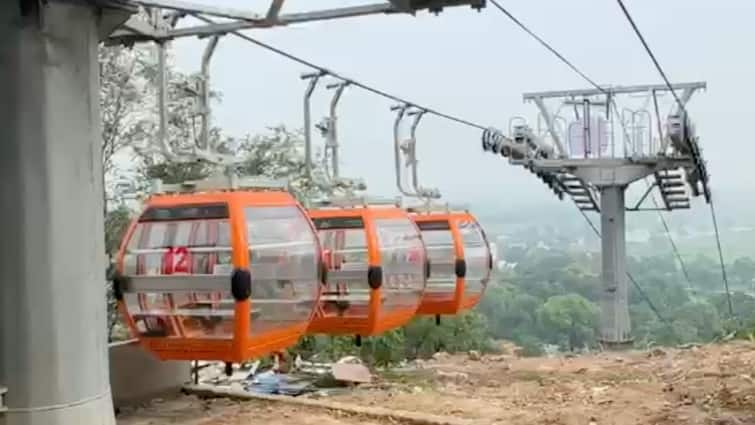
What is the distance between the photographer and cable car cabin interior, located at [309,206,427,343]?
647 centimetres

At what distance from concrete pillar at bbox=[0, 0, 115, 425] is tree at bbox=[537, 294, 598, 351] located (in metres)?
12.4

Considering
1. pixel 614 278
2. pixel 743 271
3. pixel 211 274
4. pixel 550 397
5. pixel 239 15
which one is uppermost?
pixel 239 15

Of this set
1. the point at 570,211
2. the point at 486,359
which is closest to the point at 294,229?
the point at 486,359

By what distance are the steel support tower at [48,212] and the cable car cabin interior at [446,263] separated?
414 cm

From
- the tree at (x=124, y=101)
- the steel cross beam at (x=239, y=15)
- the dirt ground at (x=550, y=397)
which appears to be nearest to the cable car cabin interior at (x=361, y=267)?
the dirt ground at (x=550, y=397)

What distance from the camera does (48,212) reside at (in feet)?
13.5

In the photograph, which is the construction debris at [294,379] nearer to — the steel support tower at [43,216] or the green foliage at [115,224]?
the green foliage at [115,224]

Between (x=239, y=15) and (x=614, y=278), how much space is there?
1283 centimetres

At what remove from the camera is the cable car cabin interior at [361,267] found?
6.47 m

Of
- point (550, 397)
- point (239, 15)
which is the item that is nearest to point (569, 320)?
point (550, 397)

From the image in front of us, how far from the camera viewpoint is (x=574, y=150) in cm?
1506

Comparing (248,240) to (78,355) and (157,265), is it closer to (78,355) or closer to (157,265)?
(157,265)

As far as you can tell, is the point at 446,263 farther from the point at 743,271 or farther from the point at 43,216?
the point at 743,271

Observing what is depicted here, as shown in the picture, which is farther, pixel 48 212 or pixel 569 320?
pixel 569 320
